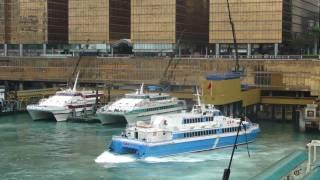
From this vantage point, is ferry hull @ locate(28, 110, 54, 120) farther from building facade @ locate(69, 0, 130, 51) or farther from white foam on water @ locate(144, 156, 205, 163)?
building facade @ locate(69, 0, 130, 51)

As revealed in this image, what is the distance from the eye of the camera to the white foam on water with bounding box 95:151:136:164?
5425cm

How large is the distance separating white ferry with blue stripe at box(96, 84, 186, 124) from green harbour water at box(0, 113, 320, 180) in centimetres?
494

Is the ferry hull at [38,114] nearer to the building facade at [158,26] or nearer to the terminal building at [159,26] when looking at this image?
the terminal building at [159,26]

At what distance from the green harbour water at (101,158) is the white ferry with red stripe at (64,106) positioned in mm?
9660

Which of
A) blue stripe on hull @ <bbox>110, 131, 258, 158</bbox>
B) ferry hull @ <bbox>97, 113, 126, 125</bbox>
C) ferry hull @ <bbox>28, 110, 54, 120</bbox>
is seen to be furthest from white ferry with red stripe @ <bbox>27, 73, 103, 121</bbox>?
blue stripe on hull @ <bbox>110, 131, 258, 158</bbox>

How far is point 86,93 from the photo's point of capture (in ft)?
321

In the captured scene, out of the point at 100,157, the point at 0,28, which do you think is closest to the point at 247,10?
the point at 0,28

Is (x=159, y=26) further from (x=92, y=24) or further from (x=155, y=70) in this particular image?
(x=155, y=70)

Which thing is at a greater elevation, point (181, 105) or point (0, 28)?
point (0, 28)

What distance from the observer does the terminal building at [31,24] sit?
14412 cm

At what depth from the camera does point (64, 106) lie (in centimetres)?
8931

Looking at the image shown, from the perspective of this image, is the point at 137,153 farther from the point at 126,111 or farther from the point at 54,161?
the point at 126,111

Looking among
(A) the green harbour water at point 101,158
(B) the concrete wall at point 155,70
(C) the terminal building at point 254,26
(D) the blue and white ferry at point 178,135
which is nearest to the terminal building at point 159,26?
(C) the terminal building at point 254,26

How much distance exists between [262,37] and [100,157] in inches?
2872
